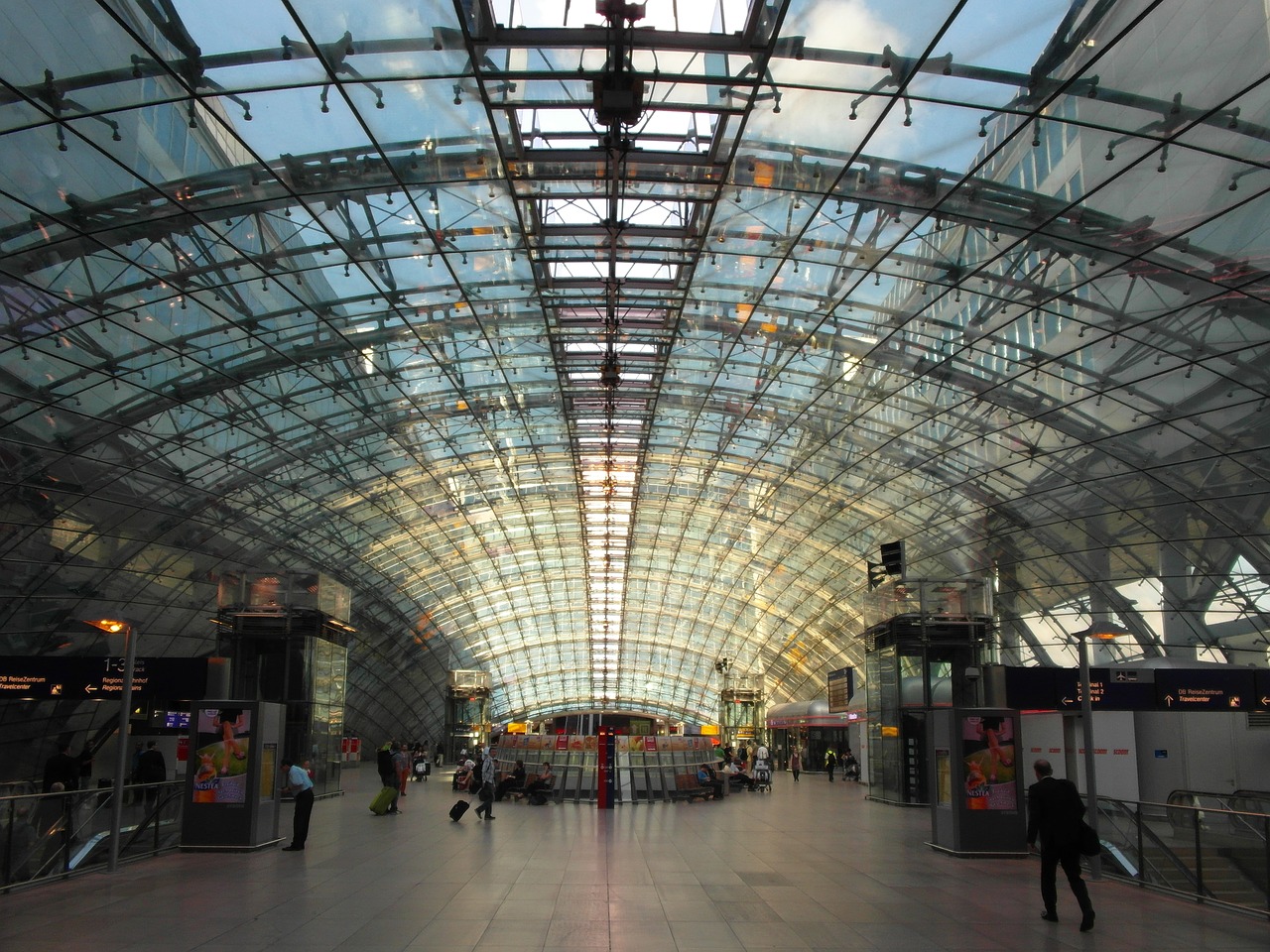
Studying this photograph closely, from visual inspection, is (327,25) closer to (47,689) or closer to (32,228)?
(32,228)

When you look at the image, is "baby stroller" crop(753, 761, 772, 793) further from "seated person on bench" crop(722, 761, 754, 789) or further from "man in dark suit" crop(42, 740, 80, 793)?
"man in dark suit" crop(42, 740, 80, 793)

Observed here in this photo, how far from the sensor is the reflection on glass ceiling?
685 inches

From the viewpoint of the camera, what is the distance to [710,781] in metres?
33.9

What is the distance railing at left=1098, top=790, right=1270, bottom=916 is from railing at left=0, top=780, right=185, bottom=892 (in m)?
15.2

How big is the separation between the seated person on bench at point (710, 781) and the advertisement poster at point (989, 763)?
672 inches

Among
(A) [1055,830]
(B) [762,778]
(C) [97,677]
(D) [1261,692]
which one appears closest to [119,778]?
(C) [97,677]

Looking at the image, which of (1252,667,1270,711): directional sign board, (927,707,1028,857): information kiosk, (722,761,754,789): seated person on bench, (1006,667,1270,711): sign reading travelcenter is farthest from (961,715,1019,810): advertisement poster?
(722,761,754,789): seated person on bench

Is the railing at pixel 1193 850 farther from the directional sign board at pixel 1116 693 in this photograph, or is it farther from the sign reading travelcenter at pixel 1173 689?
the sign reading travelcenter at pixel 1173 689

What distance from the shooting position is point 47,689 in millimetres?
26797

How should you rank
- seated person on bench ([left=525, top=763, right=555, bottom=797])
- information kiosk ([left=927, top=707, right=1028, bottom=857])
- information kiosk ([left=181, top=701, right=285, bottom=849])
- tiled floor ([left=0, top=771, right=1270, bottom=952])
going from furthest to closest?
seated person on bench ([left=525, top=763, right=555, bottom=797]) < information kiosk ([left=181, top=701, right=285, bottom=849]) < information kiosk ([left=927, top=707, right=1028, bottom=857]) < tiled floor ([left=0, top=771, right=1270, bottom=952])

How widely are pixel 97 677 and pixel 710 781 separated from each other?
1863 centimetres

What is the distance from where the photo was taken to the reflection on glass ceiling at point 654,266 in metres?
17.4

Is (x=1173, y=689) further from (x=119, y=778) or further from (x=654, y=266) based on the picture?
(x=119, y=778)

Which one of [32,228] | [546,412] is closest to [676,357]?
[546,412]
